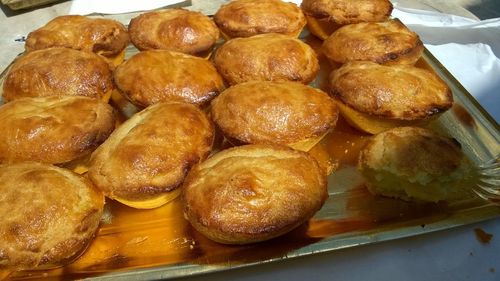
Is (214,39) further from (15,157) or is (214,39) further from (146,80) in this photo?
(15,157)

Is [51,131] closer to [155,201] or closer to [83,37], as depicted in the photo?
[155,201]

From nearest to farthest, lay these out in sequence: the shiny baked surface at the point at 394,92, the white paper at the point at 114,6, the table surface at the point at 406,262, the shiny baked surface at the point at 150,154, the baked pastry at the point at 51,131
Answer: the table surface at the point at 406,262 < the shiny baked surface at the point at 150,154 < the baked pastry at the point at 51,131 < the shiny baked surface at the point at 394,92 < the white paper at the point at 114,6

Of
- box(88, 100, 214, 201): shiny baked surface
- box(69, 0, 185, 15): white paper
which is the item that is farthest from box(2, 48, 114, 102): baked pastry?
box(69, 0, 185, 15): white paper

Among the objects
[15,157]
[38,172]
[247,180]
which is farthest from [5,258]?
[247,180]

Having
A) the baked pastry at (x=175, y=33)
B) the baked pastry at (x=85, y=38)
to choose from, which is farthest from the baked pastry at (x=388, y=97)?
the baked pastry at (x=85, y=38)

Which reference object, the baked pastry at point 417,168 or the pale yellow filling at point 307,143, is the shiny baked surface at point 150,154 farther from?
the baked pastry at point 417,168

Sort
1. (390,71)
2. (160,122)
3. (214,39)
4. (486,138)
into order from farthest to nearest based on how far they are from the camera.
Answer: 1. (214,39)
2. (390,71)
3. (486,138)
4. (160,122)

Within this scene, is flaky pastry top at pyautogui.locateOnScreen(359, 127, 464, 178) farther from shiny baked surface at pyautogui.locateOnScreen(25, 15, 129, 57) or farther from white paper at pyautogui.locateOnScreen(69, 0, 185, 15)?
white paper at pyautogui.locateOnScreen(69, 0, 185, 15)
